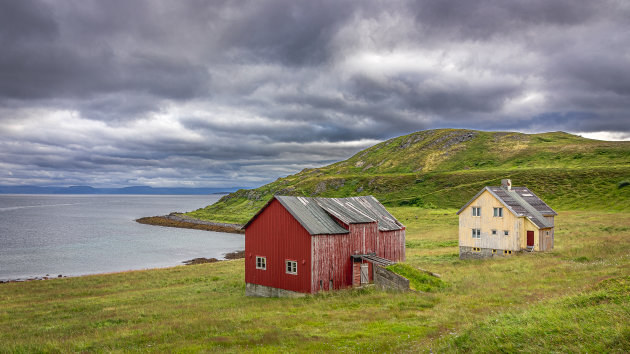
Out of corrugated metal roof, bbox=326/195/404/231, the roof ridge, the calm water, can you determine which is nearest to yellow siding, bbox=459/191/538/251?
the roof ridge

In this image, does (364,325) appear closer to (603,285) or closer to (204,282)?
(603,285)

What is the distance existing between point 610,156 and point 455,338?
158991 millimetres

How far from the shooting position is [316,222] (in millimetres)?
32250

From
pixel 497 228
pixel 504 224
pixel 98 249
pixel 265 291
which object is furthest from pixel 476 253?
pixel 98 249

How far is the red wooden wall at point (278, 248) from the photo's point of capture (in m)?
30.7

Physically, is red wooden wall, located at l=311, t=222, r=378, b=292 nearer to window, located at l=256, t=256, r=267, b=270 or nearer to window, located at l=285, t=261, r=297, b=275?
window, located at l=285, t=261, r=297, b=275

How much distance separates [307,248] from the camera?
3050 cm

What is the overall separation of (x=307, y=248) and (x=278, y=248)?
3434mm

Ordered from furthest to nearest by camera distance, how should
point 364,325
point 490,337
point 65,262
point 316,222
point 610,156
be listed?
1. point 610,156
2. point 65,262
3. point 316,222
4. point 364,325
5. point 490,337

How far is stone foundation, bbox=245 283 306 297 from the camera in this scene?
31.6m

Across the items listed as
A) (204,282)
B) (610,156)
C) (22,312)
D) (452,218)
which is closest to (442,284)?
(204,282)

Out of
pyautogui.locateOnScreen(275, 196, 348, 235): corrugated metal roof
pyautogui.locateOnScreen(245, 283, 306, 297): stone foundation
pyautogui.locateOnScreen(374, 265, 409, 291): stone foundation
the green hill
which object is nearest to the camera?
pyautogui.locateOnScreen(374, 265, 409, 291): stone foundation

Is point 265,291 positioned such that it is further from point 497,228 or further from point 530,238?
point 530,238

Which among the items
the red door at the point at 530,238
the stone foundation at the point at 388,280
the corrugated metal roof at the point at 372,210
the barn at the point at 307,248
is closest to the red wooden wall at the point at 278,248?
the barn at the point at 307,248
